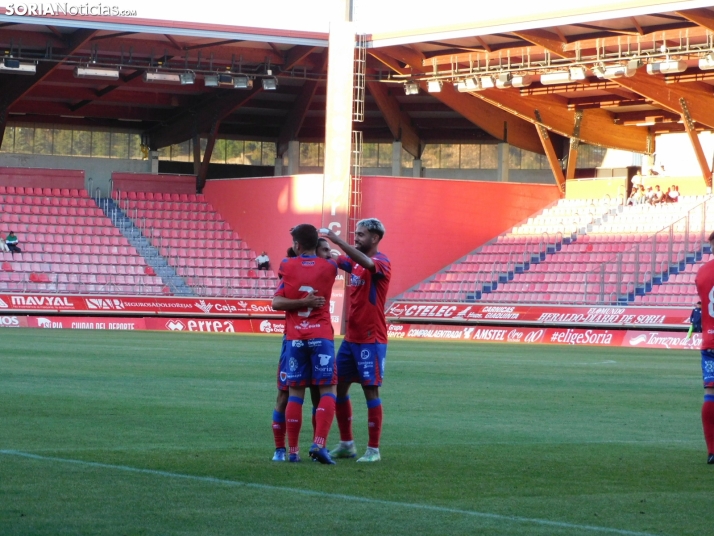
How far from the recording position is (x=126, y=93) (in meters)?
46.3

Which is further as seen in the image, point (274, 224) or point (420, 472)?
Answer: point (274, 224)

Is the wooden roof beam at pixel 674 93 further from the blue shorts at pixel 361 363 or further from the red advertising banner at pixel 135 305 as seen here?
the blue shorts at pixel 361 363

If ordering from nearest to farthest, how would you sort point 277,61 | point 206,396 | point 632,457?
point 632,457, point 206,396, point 277,61

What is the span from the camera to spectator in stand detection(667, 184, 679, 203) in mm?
41188

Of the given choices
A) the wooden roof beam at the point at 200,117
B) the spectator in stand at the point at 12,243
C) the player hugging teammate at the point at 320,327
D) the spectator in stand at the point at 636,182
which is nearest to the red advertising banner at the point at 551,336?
the spectator in stand at the point at 636,182

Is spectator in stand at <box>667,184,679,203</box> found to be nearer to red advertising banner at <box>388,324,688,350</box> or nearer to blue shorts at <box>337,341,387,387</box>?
red advertising banner at <box>388,324,688,350</box>

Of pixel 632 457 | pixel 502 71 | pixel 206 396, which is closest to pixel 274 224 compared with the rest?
pixel 502 71

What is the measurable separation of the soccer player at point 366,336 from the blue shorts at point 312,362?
389mm

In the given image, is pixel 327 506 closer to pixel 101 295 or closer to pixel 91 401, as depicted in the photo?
pixel 91 401

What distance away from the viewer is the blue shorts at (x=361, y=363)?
8977mm

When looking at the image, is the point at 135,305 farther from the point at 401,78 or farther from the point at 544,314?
the point at 544,314

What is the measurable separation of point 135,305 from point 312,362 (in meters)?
30.8

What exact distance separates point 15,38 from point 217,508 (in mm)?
34619

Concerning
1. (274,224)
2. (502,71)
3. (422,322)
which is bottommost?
(422,322)
